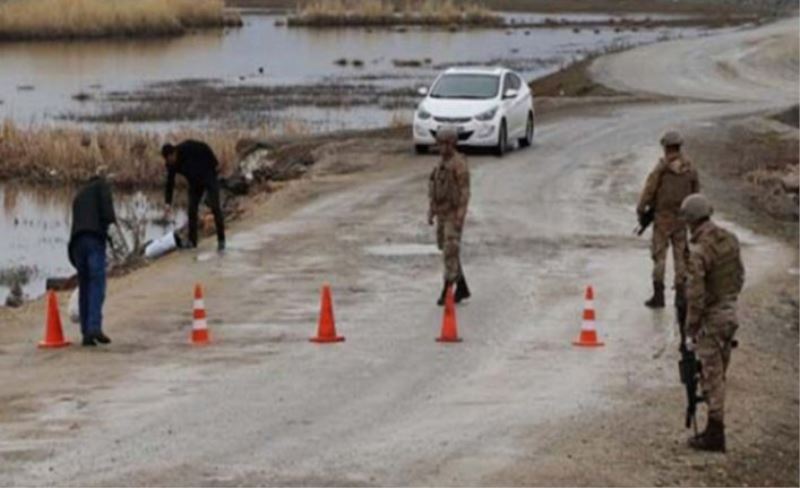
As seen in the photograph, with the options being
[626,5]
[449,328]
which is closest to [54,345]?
[449,328]

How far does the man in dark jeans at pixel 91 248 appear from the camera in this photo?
18406mm

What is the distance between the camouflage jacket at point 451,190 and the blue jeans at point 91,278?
3.71 m

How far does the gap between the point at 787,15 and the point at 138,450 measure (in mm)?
112033

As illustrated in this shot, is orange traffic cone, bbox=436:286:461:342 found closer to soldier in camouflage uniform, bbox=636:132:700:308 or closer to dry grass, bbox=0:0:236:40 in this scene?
soldier in camouflage uniform, bbox=636:132:700:308

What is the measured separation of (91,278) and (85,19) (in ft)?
243

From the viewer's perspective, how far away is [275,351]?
58.8 feet

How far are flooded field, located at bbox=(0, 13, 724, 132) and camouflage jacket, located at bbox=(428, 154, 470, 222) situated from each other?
24.8m

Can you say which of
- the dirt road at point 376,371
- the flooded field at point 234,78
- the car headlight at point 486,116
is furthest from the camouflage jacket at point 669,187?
the car headlight at point 486,116

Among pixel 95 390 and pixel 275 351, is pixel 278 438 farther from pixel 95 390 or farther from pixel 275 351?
pixel 275 351

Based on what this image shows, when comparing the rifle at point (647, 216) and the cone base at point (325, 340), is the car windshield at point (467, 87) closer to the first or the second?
the rifle at point (647, 216)

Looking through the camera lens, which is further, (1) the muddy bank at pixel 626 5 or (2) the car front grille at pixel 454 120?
(1) the muddy bank at pixel 626 5

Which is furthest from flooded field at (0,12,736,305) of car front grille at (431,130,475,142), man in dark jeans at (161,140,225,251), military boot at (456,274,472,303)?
military boot at (456,274,472,303)

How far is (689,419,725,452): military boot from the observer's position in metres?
14.1

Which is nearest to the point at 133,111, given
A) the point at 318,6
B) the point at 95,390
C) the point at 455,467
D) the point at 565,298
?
the point at 565,298
